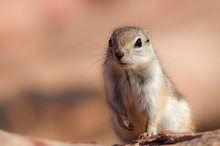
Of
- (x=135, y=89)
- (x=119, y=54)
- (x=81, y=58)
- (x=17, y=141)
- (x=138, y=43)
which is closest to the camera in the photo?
(x=17, y=141)

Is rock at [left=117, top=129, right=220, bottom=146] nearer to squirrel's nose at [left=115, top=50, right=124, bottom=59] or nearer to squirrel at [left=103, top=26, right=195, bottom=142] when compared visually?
squirrel at [left=103, top=26, right=195, bottom=142]

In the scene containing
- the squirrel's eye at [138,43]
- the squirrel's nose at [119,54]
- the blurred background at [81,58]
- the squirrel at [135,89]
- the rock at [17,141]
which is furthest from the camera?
the blurred background at [81,58]

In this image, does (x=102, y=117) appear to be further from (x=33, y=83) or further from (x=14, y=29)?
(x=14, y=29)

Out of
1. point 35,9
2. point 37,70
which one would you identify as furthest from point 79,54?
point 35,9

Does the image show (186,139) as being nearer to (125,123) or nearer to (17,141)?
(17,141)

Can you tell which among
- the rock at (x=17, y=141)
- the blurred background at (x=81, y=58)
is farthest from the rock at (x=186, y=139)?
the blurred background at (x=81, y=58)

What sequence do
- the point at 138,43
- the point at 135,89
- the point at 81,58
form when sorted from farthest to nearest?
the point at 81,58
the point at 138,43
the point at 135,89

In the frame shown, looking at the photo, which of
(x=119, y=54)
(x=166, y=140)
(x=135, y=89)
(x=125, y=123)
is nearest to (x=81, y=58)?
(x=135, y=89)

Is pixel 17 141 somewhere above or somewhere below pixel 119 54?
below

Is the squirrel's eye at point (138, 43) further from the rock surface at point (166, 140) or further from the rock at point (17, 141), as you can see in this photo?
the rock at point (17, 141)
